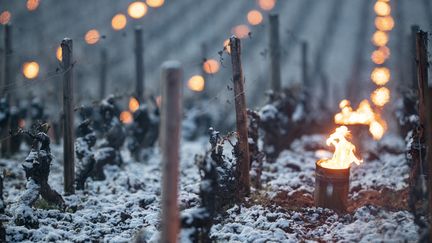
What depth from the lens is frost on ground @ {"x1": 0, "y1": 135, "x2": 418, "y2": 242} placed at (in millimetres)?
7277

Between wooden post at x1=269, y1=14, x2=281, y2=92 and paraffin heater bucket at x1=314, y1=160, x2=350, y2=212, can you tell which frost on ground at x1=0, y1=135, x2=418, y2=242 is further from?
wooden post at x1=269, y1=14, x2=281, y2=92

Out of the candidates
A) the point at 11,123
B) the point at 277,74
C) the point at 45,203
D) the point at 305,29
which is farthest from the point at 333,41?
the point at 45,203

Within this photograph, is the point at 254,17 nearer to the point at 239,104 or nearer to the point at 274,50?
the point at 274,50

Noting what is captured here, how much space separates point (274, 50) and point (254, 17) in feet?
110

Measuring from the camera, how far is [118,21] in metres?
42.9

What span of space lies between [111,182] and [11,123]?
20.0 ft

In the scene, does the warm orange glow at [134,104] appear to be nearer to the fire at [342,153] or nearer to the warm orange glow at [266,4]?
the fire at [342,153]

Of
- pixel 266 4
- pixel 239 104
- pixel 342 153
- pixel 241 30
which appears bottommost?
pixel 342 153

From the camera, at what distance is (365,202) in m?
8.97

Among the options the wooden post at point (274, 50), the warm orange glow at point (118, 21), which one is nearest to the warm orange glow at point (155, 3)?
the warm orange glow at point (118, 21)

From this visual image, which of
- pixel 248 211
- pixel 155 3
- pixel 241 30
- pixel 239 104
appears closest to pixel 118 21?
pixel 155 3

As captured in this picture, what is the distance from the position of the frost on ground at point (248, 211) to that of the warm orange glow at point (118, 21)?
3204 centimetres

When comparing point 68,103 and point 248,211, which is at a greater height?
point 68,103

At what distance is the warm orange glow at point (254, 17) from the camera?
45344 mm
